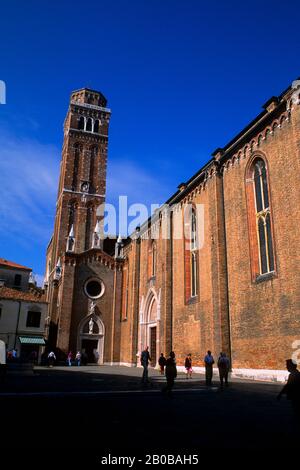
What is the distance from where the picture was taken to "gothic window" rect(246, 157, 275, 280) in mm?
16531

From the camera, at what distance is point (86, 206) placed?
140 feet

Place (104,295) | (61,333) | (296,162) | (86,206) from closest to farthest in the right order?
(296,162) < (61,333) < (104,295) < (86,206)

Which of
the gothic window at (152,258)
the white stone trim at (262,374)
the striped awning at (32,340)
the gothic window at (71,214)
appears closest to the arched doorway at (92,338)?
the striped awning at (32,340)

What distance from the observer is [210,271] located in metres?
20.3

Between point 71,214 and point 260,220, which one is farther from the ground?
point 71,214

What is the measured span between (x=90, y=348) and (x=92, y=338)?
3.12 feet

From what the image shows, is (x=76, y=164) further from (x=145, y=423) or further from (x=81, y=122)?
(x=145, y=423)

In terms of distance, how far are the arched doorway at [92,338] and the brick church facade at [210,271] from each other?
9 centimetres

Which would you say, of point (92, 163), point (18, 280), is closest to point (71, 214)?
point (92, 163)

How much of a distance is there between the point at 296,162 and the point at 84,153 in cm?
3322

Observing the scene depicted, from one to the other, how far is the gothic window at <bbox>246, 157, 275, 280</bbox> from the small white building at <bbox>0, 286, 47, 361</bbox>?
72.3 ft

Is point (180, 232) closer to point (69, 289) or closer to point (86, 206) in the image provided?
point (69, 289)

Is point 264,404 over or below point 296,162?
below
